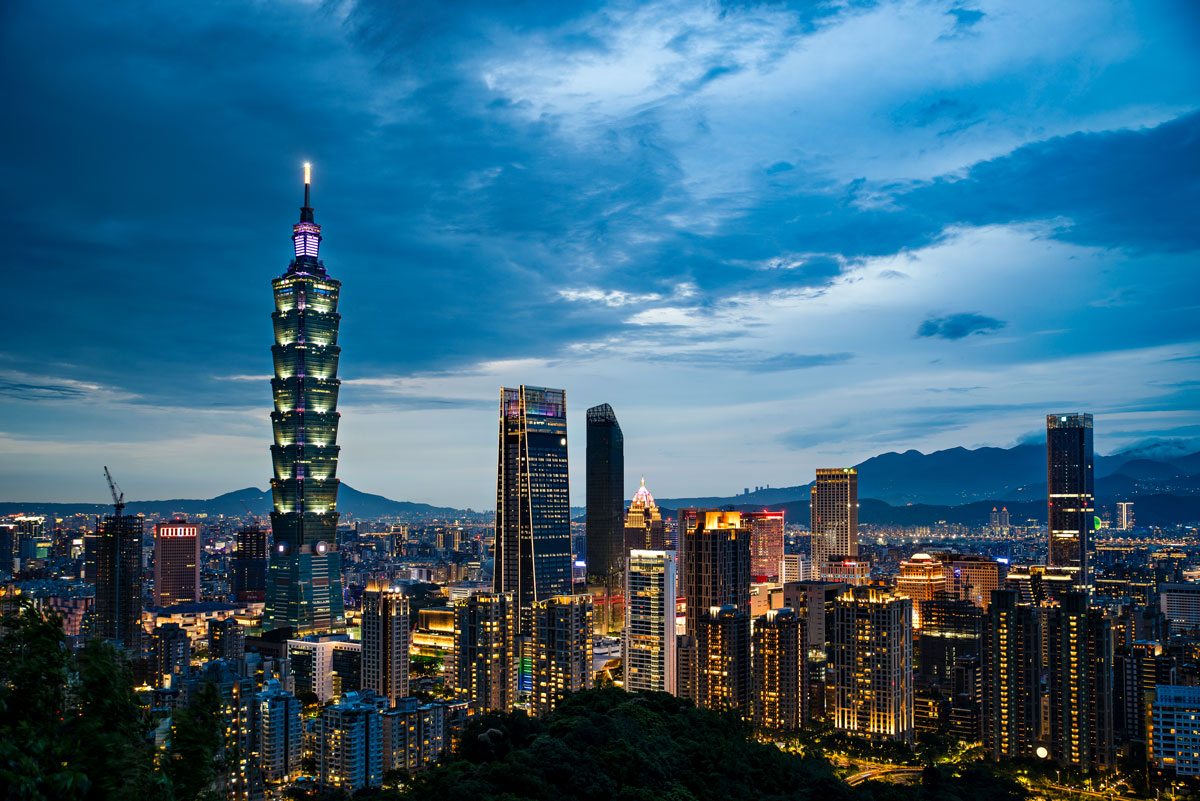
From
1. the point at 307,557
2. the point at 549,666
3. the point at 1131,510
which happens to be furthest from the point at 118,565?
the point at 1131,510

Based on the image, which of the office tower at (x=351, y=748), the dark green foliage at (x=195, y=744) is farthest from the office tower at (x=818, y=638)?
the dark green foliage at (x=195, y=744)

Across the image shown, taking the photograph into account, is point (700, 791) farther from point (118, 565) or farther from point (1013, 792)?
point (118, 565)

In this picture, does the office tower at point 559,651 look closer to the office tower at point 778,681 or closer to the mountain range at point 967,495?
the office tower at point 778,681

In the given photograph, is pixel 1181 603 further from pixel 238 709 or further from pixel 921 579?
pixel 238 709

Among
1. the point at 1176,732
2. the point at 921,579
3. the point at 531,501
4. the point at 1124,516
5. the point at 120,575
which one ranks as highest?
the point at 531,501

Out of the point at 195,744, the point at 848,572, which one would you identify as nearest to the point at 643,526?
the point at 848,572

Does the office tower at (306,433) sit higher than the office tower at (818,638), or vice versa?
the office tower at (306,433)

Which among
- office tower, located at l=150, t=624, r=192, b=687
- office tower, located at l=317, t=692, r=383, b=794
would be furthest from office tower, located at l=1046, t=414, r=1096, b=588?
office tower, located at l=317, t=692, r=383, b=794
